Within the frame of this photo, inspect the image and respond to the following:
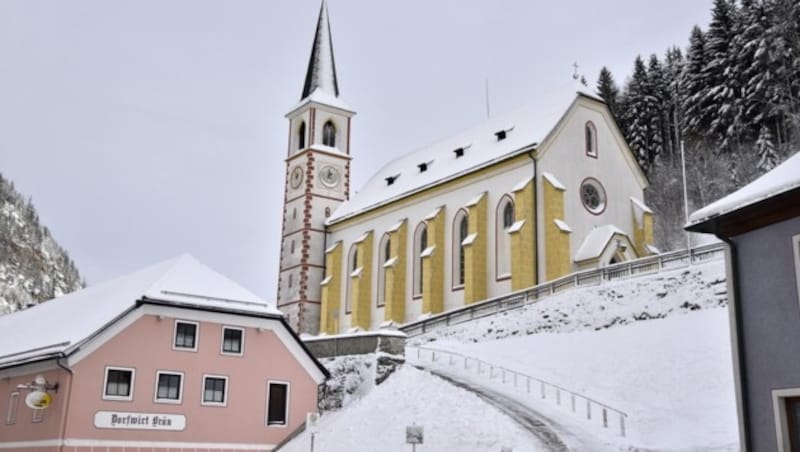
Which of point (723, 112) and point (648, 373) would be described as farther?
point (723, 112)

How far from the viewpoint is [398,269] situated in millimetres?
50562

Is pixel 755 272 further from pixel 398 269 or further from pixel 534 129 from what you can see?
pixel 398 269

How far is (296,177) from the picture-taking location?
6378 centimetres

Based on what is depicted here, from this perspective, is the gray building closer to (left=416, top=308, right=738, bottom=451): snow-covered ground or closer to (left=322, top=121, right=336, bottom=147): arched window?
(left=416, top=308, right=738, bottom=451): snow-covered ground

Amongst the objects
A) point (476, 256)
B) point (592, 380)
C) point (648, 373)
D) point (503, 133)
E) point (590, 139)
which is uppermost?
point (503, 133)

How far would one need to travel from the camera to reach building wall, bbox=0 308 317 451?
25.4 metres

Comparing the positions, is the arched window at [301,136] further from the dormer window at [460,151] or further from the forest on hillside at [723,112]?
the forest on hillside at [723,112]

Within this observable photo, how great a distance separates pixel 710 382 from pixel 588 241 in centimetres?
2004

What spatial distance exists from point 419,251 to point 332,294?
9022 mm

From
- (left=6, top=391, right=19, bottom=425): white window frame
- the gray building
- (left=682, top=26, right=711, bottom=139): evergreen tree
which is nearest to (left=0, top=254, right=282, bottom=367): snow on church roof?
(left=6, top=391, right=19, bottom=425): white window frame

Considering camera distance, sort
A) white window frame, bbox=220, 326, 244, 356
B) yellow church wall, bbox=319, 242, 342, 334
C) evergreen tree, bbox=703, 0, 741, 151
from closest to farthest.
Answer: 1. white window frame, bbox=220, 326, 244, 356
2. yellow church wall, bbox=319, 242, 342, 334
3. evergreen tree, bbox=703, 0, 741, 151

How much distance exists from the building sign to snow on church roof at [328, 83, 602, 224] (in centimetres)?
2313

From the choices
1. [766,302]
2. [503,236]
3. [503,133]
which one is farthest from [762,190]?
[503,133]

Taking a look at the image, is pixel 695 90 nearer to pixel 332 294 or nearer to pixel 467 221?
pixel 467 221
